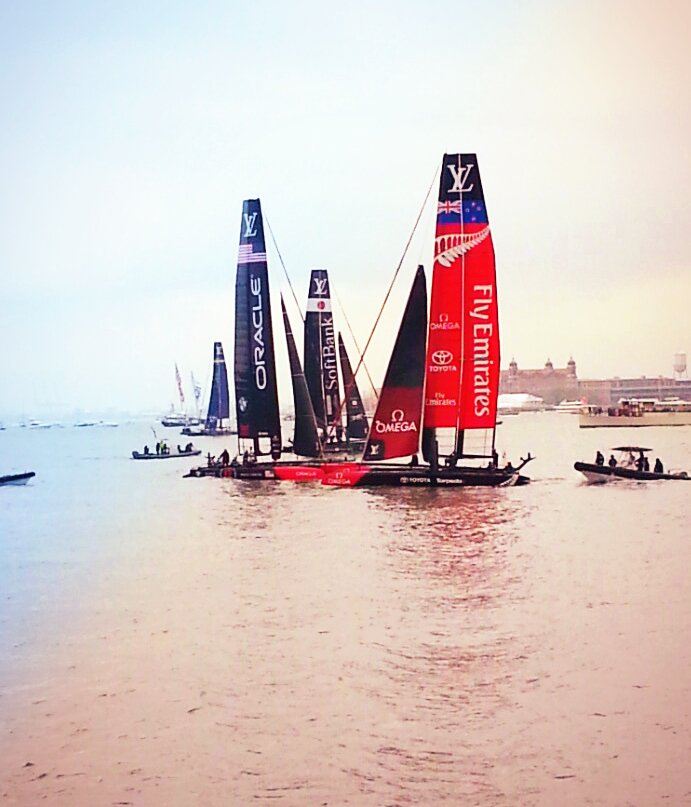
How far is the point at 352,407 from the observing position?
7891mm

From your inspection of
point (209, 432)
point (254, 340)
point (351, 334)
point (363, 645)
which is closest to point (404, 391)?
point (351, 334)

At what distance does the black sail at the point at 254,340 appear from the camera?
624 centimetres

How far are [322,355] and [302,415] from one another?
1487 millimetres

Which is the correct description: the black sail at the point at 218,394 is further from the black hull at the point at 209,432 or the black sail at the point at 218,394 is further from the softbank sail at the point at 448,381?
the softbank sail at the point at 448,381

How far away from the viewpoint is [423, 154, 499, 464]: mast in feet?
19.3

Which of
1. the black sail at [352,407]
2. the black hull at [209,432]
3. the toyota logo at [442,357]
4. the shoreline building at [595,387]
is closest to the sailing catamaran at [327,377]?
the black sail at [352,407]

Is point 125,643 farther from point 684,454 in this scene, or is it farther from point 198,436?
point 198,436

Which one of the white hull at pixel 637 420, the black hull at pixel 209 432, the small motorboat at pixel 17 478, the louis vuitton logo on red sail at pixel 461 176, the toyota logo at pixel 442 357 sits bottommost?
the small motorboat at pixel 17 478

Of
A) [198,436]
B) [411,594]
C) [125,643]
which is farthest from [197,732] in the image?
[198,436]

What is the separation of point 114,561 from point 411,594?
5.68 feet

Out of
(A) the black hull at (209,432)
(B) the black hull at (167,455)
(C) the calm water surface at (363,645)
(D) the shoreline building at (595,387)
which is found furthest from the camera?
(B) the black hull at (167,455)

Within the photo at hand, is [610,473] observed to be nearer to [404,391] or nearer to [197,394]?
[404,391]

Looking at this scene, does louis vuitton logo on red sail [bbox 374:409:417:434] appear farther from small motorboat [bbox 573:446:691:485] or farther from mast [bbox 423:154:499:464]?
small motorboat [bbox 573:446:691:485]

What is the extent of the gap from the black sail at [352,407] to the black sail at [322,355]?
0.09 meters
